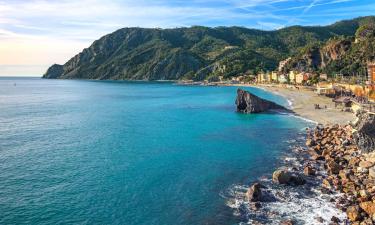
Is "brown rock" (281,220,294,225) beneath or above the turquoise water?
beneath

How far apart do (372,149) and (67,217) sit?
4006cm

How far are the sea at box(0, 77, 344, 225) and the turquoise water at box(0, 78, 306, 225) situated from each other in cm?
10

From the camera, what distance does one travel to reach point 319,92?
132250mm

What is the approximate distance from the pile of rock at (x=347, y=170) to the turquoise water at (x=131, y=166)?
19.7 feet

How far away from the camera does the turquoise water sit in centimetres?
3378

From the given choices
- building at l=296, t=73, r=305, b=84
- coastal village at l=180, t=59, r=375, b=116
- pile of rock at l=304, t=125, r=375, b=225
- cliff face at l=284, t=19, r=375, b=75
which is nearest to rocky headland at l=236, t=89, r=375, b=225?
pile of rock at l=304, t=125, r=375, b=225

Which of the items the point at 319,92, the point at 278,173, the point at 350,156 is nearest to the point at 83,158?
the point at 278,173

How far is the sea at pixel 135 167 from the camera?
33688 mm

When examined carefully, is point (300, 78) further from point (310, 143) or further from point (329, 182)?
point (329, 182)

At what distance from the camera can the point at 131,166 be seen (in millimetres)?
48562

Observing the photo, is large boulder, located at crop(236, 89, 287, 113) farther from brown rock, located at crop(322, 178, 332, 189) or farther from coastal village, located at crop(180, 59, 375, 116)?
brown rock, located at crop(322, 178, 332, 189)

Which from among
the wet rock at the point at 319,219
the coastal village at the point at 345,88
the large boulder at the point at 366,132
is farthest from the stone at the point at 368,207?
the coastal village at the point at 345,88

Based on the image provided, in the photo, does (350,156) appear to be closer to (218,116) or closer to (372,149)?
(372,149)

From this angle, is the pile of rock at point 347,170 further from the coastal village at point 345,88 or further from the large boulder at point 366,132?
the coastal village at point 345,88
